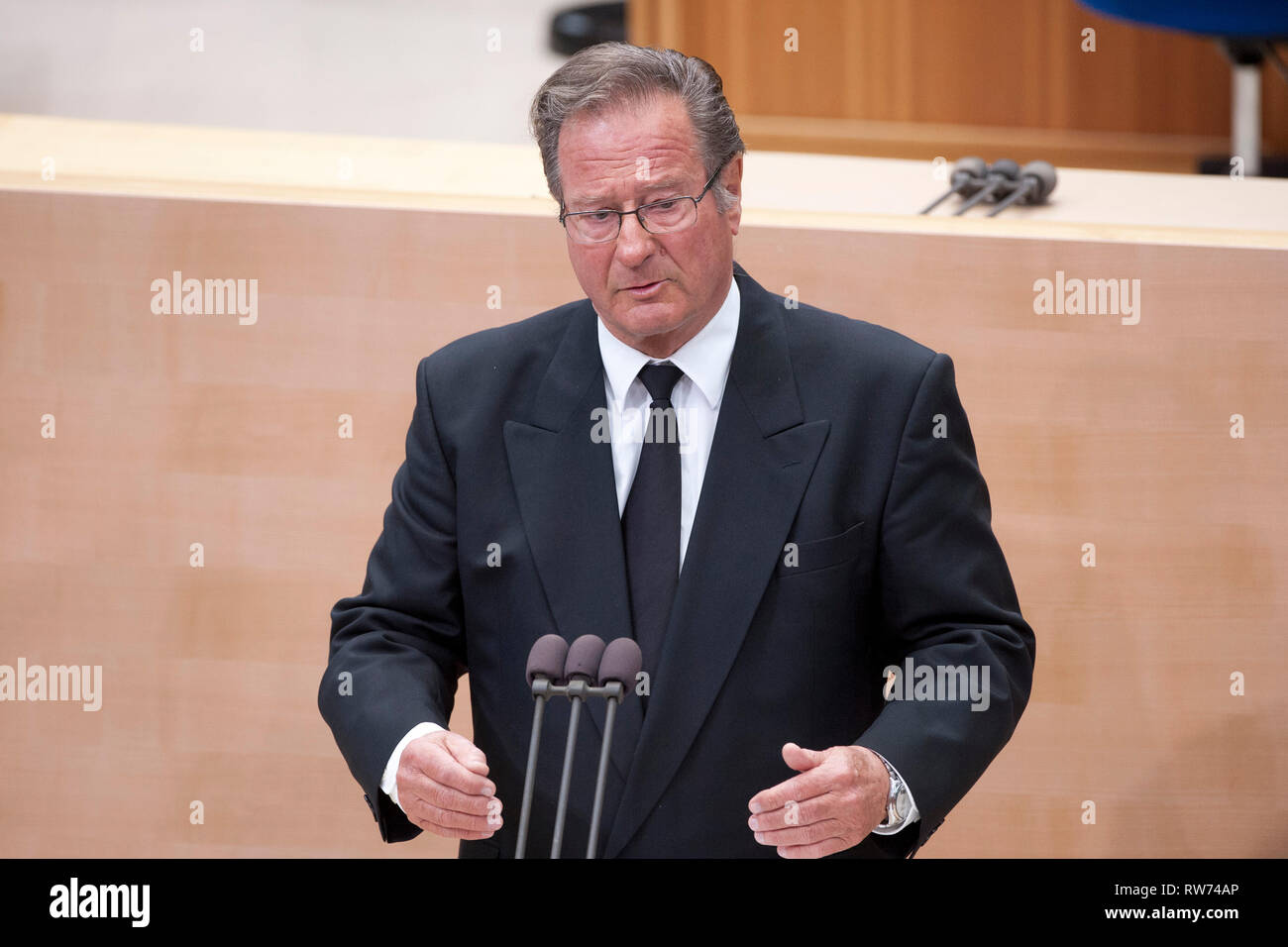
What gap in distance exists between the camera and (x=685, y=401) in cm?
157

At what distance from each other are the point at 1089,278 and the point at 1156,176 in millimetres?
558

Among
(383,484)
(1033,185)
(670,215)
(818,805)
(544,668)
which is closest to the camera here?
(544,668)

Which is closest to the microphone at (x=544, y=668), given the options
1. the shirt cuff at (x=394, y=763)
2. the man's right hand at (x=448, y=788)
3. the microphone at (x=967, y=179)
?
the man's right hand at (x=448, y=788)

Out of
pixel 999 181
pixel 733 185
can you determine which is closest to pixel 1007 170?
pixel 999 181

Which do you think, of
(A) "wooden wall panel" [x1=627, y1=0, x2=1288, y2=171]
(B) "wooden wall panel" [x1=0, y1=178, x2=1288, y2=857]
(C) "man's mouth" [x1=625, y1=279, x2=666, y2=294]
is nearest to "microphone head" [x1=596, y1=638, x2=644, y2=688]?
(C) "man's mouth" [x1=625, y1=279, x2=666, y2=294]

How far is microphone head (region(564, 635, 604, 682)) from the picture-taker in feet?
3.81

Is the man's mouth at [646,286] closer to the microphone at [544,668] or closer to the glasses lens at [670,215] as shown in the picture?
the glasses lens at [670,215]

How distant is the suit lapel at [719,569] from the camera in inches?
58.6

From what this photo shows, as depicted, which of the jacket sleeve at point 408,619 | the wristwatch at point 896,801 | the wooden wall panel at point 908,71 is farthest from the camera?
the wooden wall panel at point 908,71

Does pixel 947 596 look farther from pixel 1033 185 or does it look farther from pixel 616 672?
pixel 1033 185

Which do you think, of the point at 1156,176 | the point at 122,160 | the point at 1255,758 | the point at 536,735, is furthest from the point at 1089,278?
the point at 122,160

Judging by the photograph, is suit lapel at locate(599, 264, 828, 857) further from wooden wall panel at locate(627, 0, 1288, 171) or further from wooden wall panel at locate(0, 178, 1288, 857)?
wooden wall panel at locate(627, 0, 1288, 171)

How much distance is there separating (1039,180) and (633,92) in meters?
1.07

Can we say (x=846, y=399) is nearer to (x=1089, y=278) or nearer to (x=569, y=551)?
(x=569, y=551)
